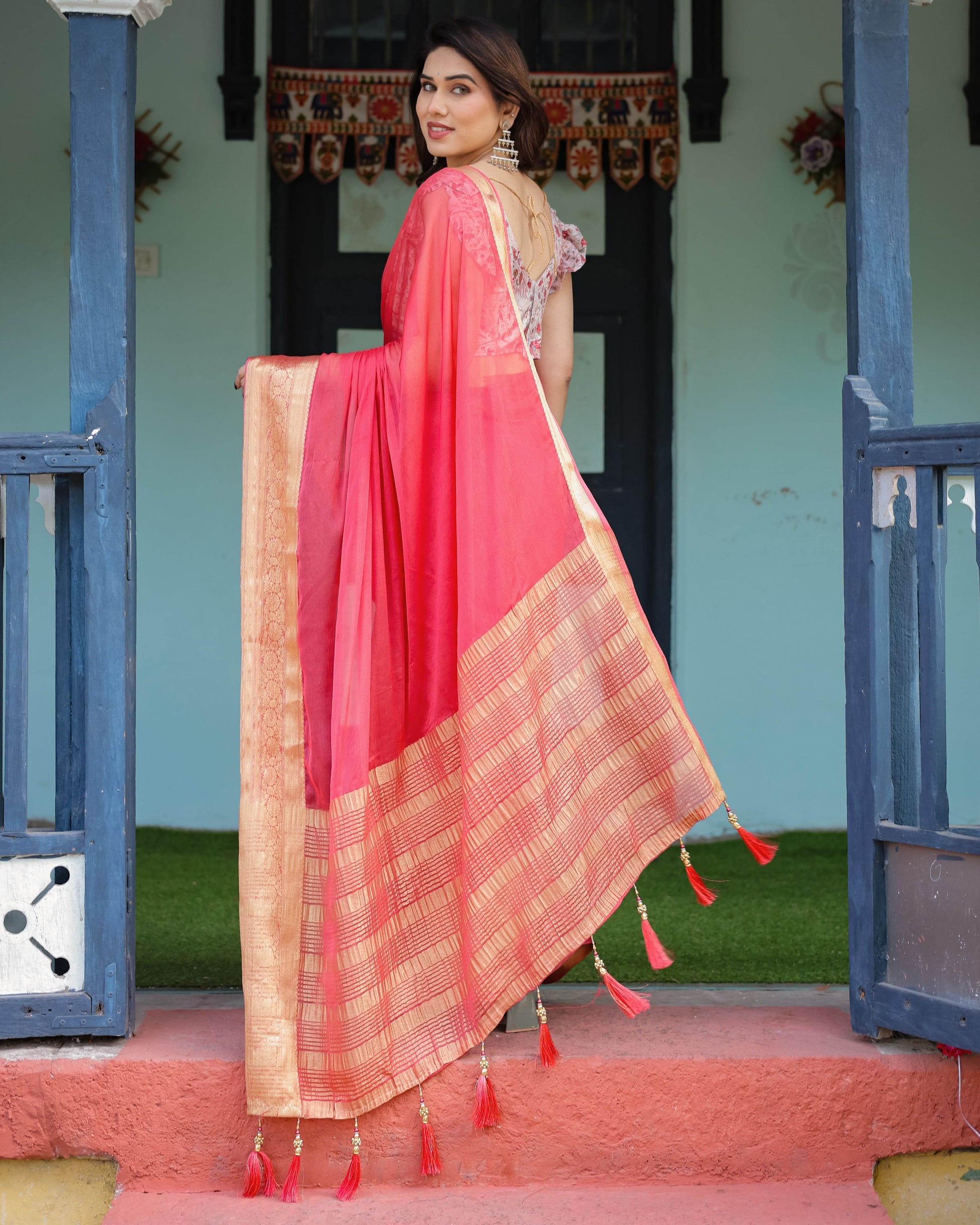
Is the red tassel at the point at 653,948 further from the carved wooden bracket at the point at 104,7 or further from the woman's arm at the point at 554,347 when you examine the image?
the carved wooden bracket at the point at 104,7

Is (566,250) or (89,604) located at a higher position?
(566,250)

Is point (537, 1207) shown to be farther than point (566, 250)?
No

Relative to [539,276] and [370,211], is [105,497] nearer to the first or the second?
[539,276]

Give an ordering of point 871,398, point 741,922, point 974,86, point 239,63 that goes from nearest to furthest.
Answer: point 871,398, point 741,922, point 239,63, point 974,86

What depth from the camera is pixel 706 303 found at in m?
4.86

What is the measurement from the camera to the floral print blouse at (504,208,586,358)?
2473 mm

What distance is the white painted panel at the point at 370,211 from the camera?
484 centimetres

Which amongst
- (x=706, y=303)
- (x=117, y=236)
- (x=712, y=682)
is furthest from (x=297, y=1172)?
(x=706, y=303)

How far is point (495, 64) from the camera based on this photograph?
245 centimetres

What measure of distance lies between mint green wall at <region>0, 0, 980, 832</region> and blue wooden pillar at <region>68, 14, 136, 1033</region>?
2319 mm

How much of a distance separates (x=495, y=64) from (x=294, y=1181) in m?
2.09

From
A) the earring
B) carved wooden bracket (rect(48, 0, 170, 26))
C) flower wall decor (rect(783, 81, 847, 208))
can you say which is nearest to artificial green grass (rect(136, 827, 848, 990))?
the earring

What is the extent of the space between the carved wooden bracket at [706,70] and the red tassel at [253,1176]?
154 inches

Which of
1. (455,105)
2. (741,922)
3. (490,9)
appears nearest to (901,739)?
(741,922)
